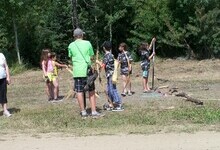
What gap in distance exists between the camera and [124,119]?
10.7 meters

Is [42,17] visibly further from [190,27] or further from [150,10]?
[190,27]

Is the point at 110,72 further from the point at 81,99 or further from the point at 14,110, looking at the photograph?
the point at 14,110

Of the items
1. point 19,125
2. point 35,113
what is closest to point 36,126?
point 19,125

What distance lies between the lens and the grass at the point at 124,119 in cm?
982

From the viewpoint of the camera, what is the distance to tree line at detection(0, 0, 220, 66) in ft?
99.9

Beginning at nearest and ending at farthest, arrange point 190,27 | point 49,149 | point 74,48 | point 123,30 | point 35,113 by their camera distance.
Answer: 1. point 49,149
2. point 74,48
3. point 35,113
4. point 190,27
5. point 123,30

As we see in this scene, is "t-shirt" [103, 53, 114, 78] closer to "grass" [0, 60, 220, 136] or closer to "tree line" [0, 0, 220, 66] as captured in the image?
"grass" [0, 60, 220, 136]

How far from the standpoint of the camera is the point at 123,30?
35.1 meters

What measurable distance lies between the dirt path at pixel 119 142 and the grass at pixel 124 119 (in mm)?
444

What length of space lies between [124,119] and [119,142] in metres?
2.13

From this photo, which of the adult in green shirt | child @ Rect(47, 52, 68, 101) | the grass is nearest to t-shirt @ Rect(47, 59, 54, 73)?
child @ Rect(47, 52, 68, 101)

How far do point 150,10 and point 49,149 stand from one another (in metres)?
25.3

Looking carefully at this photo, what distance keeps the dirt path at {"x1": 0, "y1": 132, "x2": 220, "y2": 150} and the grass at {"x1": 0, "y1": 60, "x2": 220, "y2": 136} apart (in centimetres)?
44

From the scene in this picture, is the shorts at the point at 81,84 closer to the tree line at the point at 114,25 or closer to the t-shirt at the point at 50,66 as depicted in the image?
the t-shirt at the point at 50,66
